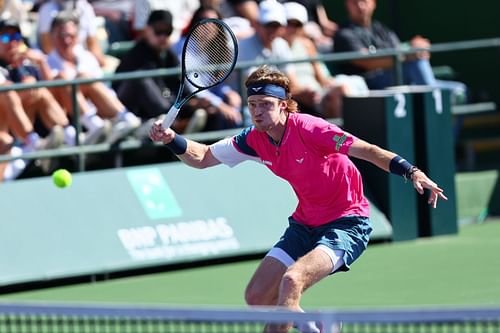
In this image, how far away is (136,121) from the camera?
1061 cm

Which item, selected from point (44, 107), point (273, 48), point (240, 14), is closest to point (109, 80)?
point (44, 107)

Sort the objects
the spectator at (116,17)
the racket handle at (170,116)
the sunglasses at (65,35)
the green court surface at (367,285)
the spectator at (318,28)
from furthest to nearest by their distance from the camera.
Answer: the spectator at (318,28)
the spectator at (116,17)
the sunglasses at (65,35)
the green court surface at (367,285)
the racket handle at (170,116)

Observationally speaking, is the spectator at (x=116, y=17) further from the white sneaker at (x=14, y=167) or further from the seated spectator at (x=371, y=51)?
the white sneaker at (x=14, y=167)

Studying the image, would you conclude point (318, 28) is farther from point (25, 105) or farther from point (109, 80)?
point (25, 105)

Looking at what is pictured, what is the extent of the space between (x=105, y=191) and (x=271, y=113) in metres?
3.70

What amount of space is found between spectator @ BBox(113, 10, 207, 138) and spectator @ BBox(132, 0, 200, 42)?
427mm

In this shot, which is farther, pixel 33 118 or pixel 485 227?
pixel 485 227

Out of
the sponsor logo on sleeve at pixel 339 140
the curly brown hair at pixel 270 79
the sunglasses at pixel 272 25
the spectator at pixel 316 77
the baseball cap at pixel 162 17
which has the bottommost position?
the spectator at pixel 316 77

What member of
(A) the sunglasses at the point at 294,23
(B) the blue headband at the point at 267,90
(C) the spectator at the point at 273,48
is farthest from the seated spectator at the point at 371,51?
(B) the blue headband at the point at 267,90

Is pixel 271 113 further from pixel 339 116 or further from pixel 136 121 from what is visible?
pixel 339 116

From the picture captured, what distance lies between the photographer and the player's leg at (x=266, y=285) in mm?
6680

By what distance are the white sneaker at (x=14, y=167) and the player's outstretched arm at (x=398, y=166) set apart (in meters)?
4.18

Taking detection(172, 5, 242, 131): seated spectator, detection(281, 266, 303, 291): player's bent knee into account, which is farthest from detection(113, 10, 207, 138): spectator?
detection(281, 266, 303, 291): player's bent knee

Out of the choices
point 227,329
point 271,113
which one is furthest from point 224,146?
point 227,329
